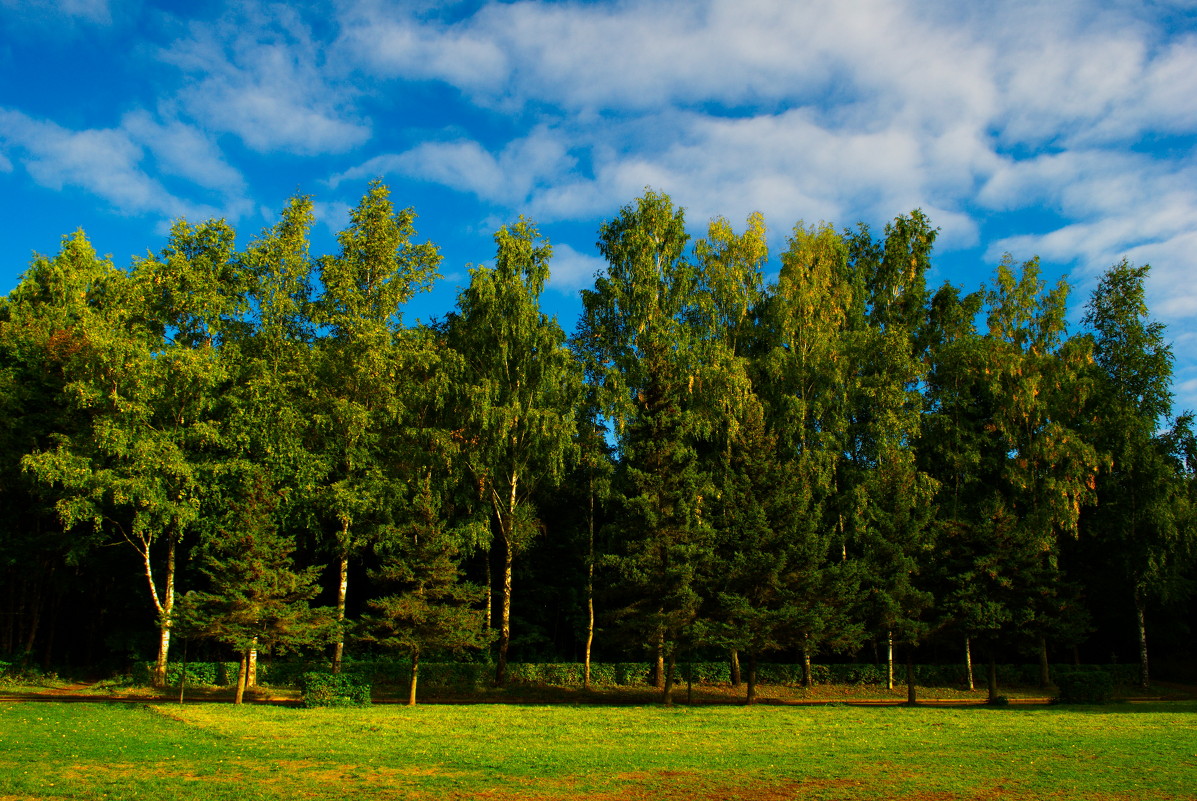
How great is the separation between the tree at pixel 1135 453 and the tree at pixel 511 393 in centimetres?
2681

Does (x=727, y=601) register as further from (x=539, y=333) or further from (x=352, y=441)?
(x=352, y=441)

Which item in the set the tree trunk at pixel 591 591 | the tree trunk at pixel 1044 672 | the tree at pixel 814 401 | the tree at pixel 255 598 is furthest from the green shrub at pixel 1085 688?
the tree at pixel 255 598

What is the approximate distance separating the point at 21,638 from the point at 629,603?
31564 millimetres

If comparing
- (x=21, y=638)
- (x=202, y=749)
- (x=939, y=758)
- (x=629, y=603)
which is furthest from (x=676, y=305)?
(x=21, y=638)

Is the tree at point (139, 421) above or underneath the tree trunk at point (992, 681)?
above

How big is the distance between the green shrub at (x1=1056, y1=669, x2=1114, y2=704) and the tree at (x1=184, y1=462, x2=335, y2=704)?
95.0 ft

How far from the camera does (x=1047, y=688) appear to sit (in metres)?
39.3

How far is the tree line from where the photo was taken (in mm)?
29344

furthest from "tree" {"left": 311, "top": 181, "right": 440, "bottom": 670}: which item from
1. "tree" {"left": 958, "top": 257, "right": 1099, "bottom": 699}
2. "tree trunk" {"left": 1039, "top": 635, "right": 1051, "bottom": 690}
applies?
"tree trunk" {"left": 1039, "top": 635, "right": 1051, "bottom": 690}

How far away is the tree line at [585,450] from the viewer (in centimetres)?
2934

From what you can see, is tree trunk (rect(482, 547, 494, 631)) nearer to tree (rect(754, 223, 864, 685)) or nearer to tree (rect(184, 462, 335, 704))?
tree (rect(184, 462, 335, 704))

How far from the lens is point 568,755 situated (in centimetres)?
1529

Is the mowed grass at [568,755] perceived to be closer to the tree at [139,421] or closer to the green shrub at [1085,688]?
the green shrub at [1085,688]

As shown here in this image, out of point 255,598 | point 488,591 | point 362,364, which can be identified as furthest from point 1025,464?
point 255,598
